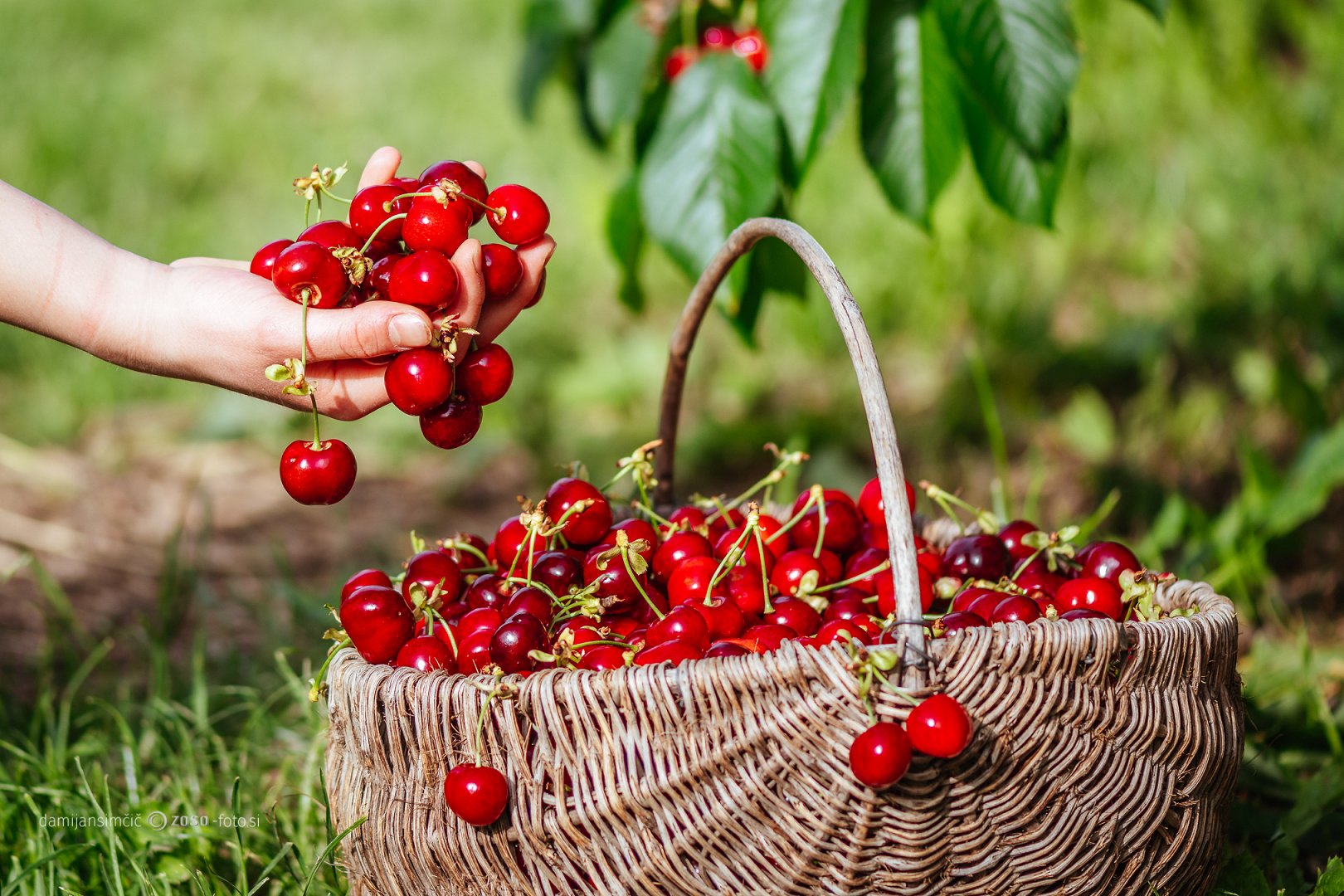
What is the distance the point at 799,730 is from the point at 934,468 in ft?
5.88

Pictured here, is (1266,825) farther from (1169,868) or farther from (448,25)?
(448,25)

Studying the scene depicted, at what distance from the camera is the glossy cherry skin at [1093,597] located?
1.14 meters

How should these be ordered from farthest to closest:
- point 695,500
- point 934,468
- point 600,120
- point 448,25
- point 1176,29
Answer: point 448,25
point 1176,29
point 934,468
point 600,120
point 695,500

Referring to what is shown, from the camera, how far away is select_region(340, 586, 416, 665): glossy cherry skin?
3.65ft

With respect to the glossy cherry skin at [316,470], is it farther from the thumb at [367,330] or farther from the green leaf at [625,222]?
the green leaf at [625,222]

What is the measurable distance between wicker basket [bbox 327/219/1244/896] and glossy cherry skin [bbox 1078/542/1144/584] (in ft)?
0.52

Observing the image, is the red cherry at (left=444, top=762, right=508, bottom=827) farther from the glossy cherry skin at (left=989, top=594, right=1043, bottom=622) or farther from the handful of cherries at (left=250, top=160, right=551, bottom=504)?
the glossy cherry skin at (left=989, top=594, right=1043, bottom=622)

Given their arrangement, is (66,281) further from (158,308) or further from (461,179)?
(461,179)

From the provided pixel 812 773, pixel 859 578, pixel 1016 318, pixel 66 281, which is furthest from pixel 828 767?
pixel 1016 318

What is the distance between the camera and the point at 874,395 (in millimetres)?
1015

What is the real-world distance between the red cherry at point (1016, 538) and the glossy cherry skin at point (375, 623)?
688mm

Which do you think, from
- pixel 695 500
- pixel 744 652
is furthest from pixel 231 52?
pixel 744 652

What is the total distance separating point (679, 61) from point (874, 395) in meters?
0.83

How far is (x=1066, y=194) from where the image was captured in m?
3.50
